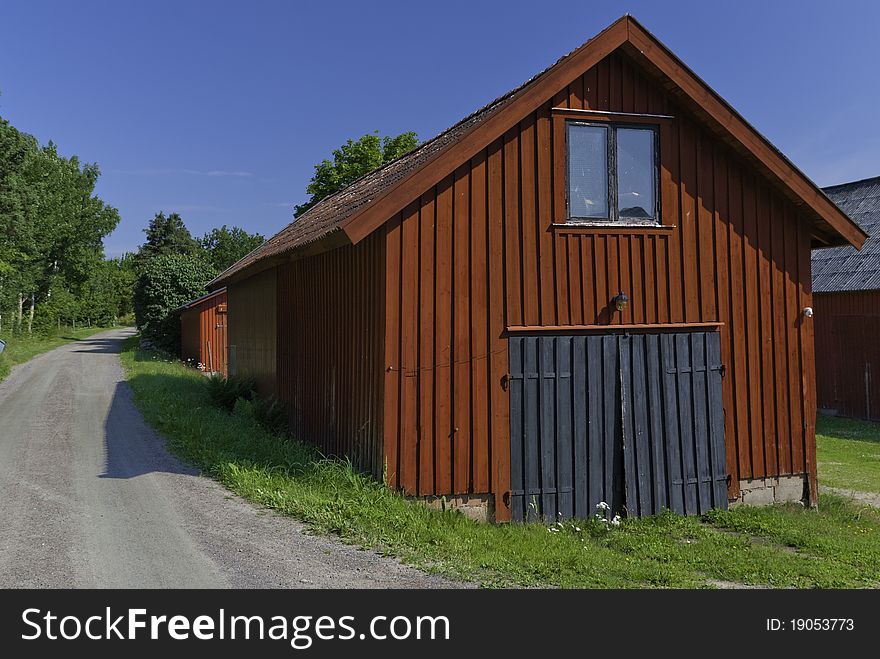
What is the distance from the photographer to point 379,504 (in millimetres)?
7688

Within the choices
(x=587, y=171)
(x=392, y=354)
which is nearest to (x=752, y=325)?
(x=587, y=171)

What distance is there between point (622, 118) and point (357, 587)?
6697mm

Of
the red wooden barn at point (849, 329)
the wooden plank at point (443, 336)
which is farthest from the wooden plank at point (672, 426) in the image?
the red wooden barn at point (849, 329)

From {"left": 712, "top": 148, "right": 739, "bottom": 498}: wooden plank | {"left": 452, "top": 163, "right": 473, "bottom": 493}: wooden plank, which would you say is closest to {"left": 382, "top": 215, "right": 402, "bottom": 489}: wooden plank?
{"left": 452, "top": 163, "right": 473, "bottom": 493}: wooden plank

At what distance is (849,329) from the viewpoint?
21.6 metres

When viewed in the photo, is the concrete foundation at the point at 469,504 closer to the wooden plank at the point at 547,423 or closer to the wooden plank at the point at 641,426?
the wooden plank at the point at 547,423

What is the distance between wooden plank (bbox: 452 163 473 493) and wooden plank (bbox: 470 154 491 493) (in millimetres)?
58

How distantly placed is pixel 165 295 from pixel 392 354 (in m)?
31.5

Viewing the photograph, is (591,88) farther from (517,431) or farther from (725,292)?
(517,431)

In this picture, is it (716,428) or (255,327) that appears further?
(255,327)

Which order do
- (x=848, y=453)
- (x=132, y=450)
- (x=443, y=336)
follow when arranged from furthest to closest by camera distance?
(x=848, y=453), (x=132, y=450), (x=443, y=336)

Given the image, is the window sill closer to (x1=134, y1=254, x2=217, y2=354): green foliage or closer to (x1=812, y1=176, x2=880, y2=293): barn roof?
(x1=812, y1=176, x2=880, y2=293): barn roof

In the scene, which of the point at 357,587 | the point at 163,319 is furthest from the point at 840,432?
the point at 163,319

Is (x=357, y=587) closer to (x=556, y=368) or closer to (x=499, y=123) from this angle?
(x=556, y=368)
